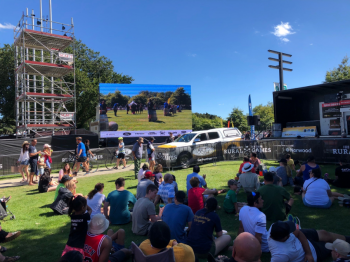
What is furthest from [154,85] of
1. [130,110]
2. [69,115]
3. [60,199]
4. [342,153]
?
[60,199]

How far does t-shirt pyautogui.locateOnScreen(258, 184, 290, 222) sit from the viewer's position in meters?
5.04

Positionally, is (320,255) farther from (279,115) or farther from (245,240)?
(279,115)

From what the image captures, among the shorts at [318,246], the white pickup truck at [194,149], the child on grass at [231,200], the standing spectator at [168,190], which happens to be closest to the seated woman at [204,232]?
the shorts at [318,246]

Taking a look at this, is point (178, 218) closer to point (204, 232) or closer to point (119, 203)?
point (204, 232)

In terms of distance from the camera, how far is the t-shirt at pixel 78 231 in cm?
333

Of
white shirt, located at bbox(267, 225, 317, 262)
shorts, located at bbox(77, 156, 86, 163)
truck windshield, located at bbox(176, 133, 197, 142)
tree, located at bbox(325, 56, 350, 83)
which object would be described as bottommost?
white shirt, located at bbox(267, 225, 317, 262)

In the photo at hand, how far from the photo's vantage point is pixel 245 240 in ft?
8.96

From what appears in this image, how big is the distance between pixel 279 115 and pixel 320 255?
13123 millimetres

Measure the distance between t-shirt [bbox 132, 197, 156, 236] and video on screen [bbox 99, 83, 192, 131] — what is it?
23.2 m

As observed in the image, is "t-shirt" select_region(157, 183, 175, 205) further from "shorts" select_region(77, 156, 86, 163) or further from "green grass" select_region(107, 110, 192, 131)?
"green grass" select_region(107, 110, 192, 131)

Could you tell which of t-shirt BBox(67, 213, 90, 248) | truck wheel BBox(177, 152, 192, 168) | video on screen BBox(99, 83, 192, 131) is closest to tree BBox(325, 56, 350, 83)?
video on screen BBox(99, 83, 192, 131)

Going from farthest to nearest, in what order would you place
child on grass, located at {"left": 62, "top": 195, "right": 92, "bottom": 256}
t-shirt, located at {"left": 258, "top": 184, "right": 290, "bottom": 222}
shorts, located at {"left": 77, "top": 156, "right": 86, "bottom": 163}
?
shorts, located at {"left": 77, "top": 156, "right": 86, "bottom": 163}
t-shirt, located at {"left": 258, "top": 184, "right": 290, "bottom": 222}
child on grass, located at {"left": 62, "top": 195, "right": 92, "bottom": 256}

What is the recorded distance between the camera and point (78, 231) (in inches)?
133

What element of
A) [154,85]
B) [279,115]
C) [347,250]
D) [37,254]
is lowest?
[37,254]
